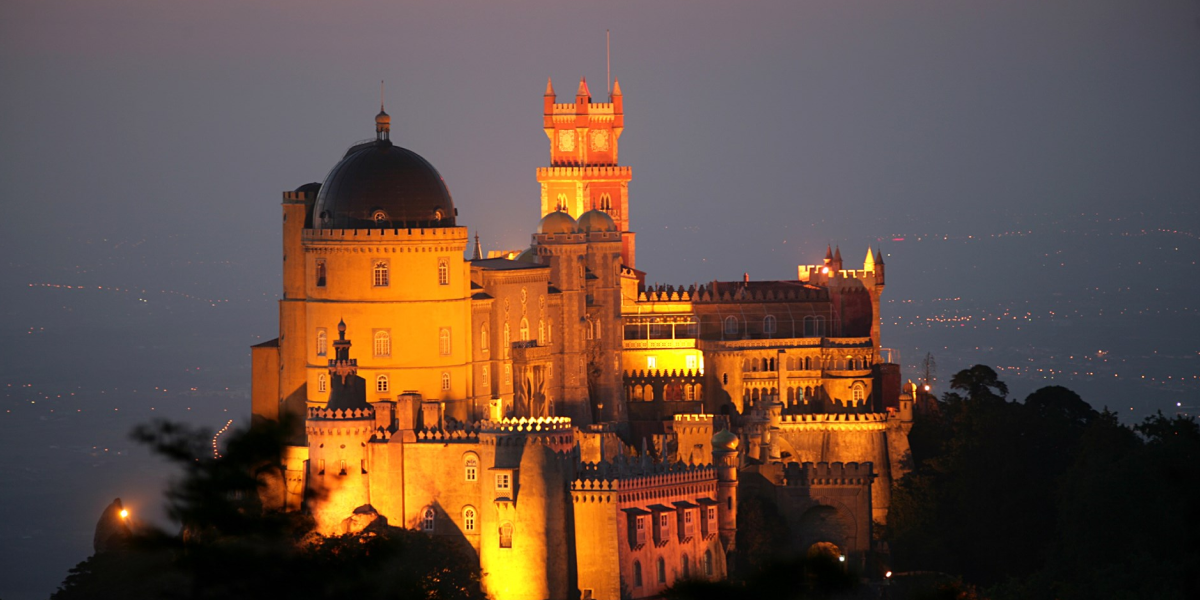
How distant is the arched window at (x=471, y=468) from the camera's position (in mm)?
106188

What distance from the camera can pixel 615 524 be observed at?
105 meters

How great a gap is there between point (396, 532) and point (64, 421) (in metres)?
64.4

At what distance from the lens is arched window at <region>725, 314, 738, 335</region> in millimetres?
132500

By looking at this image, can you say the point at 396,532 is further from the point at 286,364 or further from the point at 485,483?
the point at 286,364

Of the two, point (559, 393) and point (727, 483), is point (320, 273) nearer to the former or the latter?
point (559, 393)

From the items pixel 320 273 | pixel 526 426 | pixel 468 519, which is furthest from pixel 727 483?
pixel 320 273

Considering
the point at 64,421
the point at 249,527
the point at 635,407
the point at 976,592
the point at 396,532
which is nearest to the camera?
the point at 249,527

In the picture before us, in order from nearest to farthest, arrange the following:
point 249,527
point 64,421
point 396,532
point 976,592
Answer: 1. point 249,527
2. point 396,532
3. point 976,592
4. point 64,421

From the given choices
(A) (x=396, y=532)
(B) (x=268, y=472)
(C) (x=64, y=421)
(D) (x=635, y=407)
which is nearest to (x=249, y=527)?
(B) (x=268, y=472)

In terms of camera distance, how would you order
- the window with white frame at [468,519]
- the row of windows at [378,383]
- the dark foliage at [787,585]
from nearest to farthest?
the dark foliage at [787,585] → the window with white frame at [468,519] → the row of windows at [378,383]

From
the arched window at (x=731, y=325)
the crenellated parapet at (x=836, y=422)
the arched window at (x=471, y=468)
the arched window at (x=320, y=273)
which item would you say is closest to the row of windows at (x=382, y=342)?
the arched window at (x=320, y=273)

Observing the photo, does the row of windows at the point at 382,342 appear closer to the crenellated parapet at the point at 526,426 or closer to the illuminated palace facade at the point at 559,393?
the illuminated palace facade at the point at 559,393

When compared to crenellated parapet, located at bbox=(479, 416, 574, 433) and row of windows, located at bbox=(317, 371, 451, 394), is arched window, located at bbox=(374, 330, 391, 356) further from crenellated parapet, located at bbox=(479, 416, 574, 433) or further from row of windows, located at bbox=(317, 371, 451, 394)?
crenellated parapet, located at bbox=(479, 416, 574, 433)

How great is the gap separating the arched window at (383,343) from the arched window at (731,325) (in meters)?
25.3
